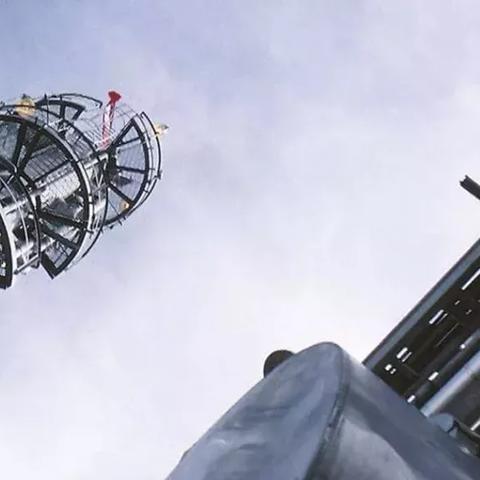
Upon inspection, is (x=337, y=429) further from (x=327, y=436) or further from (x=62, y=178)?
(x=62, y=178)

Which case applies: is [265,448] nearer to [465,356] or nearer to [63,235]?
[465,356]

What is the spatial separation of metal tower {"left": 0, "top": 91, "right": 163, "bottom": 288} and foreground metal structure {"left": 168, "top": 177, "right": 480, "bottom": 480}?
17198 millimetres

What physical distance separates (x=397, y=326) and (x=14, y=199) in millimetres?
18778

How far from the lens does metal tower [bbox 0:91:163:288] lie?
2562 cm

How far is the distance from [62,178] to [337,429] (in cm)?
2472

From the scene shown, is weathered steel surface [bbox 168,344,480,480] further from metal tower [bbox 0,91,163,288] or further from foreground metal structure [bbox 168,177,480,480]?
metal tower [bbox 0,91,163,288]

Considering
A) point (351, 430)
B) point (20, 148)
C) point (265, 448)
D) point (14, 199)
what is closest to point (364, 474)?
point (351, 430)

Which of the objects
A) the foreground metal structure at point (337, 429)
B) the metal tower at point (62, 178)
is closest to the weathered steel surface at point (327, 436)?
the foreground metal structure at point (337, 429)

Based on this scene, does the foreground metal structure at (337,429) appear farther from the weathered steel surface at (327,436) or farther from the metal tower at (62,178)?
the metal tower at (62,178)

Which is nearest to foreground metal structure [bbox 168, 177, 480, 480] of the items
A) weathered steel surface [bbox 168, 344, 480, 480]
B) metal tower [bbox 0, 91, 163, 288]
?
weathered steel surface [bbox 168, 344, 480, 480]

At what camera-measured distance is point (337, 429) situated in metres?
5.13

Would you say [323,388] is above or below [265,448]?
above

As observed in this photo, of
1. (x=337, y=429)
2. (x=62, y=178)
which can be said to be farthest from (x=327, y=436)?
(x=62, y=178)

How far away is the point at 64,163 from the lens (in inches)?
1123
